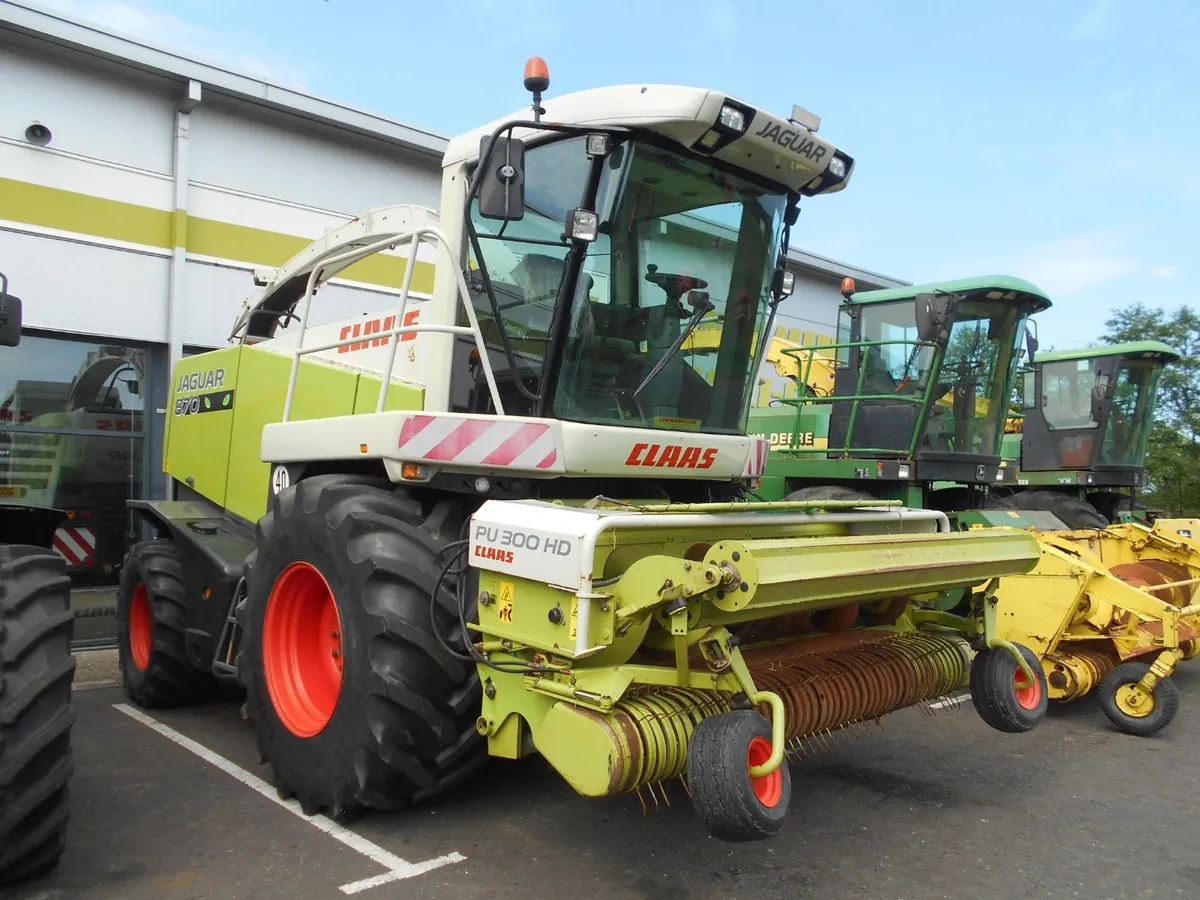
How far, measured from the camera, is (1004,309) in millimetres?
8109

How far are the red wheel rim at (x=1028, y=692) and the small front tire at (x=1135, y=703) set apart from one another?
1870mm

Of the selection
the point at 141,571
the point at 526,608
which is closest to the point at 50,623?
the point at 526,608

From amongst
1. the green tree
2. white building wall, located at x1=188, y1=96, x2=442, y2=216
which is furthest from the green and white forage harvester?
the green tree

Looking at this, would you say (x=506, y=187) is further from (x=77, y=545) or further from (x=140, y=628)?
(x=77, y=545)

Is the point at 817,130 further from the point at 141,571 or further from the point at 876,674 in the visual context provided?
the point at 141,571

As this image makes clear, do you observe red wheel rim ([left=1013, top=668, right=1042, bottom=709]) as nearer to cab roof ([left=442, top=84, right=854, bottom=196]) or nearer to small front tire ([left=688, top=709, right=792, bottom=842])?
small front tire ([left=688, top=709, right=792, bottom=842])

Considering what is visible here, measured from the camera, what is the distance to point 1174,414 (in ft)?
64.4

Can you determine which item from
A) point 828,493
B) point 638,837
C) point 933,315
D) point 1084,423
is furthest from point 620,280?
point 1084,423

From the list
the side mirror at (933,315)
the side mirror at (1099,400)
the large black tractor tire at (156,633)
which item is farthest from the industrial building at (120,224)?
the side mirror at (1099,400)

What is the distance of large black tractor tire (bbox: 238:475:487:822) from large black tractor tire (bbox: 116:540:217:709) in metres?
1.62

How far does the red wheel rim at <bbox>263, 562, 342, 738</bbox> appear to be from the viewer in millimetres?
3975

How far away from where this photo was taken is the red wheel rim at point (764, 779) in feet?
A: 8.91

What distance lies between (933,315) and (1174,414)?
15723 millimetres

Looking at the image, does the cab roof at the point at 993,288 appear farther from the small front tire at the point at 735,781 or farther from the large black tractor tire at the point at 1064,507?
the small front tire at the point at 735,781
